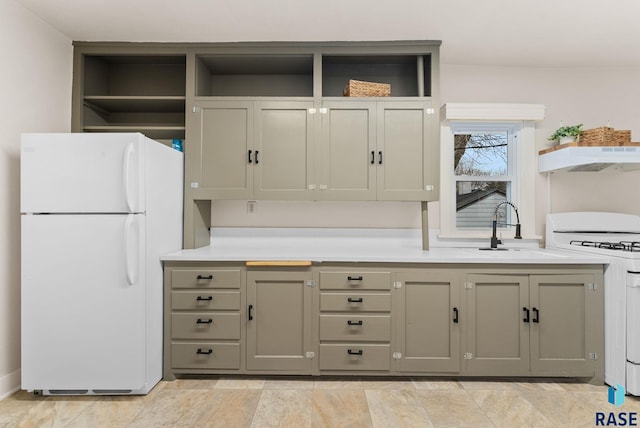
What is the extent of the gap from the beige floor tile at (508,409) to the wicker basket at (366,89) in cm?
216

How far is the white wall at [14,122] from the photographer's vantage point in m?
2.38

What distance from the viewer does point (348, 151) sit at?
116 inches

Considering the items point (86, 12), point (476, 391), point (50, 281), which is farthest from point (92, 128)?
point (476, 391)

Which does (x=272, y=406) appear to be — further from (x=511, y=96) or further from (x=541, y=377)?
(x=511, y=96)

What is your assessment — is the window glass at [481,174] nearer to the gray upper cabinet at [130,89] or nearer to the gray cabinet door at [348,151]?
the gray cabinet door at [348,151]

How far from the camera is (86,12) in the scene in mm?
2555

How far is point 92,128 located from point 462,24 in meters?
2.83

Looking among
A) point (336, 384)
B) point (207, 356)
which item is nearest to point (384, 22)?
point (336, 384)

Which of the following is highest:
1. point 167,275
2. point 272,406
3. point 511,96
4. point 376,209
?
point 511,96

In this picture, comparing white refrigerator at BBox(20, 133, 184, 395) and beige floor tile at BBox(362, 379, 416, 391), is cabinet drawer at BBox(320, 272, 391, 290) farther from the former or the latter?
white refrigerator at BBox(20, 133, 184, 395)

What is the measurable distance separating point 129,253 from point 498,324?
2.36 meters

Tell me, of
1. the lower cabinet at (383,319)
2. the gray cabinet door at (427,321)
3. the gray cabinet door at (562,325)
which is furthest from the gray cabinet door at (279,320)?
the gray cabinet door at (562,325)

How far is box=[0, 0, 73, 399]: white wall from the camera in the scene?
2.38 meters

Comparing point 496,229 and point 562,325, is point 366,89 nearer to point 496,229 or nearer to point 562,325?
point 496,229
